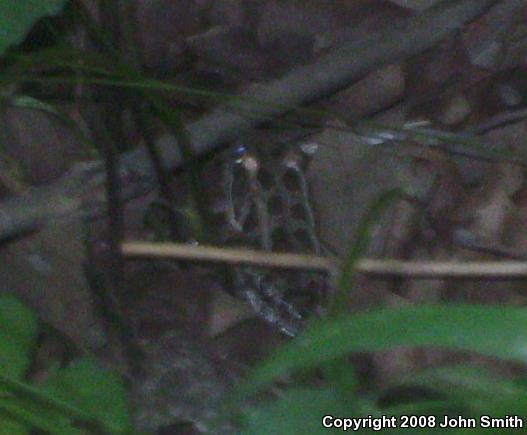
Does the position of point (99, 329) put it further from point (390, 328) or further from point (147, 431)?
point (390, 328)

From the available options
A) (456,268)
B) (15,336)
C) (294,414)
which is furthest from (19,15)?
(294,414)

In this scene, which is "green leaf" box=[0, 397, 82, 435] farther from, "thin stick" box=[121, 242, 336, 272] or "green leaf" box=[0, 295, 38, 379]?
"thin stick" box=[121, 242, 336, 272]

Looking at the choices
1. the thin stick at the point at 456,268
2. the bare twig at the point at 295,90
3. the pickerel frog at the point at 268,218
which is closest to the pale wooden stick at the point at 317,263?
the thin stick at the point at 456,268

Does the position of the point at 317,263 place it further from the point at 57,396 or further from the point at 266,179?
the point at 266,179

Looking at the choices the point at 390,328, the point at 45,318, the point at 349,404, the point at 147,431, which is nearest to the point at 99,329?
the point at 45,318

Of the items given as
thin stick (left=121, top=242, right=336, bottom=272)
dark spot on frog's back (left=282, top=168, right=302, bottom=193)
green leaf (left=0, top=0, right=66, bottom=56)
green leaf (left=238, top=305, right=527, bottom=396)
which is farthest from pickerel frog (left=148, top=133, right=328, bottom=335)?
Result: green leaf (left=238, top=305, right=527, bottom=396)

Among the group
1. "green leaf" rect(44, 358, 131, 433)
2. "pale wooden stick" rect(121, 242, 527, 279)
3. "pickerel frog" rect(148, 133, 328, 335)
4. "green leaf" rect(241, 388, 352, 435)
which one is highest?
"pickerel frog" rect(148, 133, 328, 335)

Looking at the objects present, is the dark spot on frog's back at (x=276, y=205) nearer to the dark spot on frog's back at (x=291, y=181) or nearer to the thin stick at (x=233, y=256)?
the dark spot on frog's back at (x=291, y=181)
